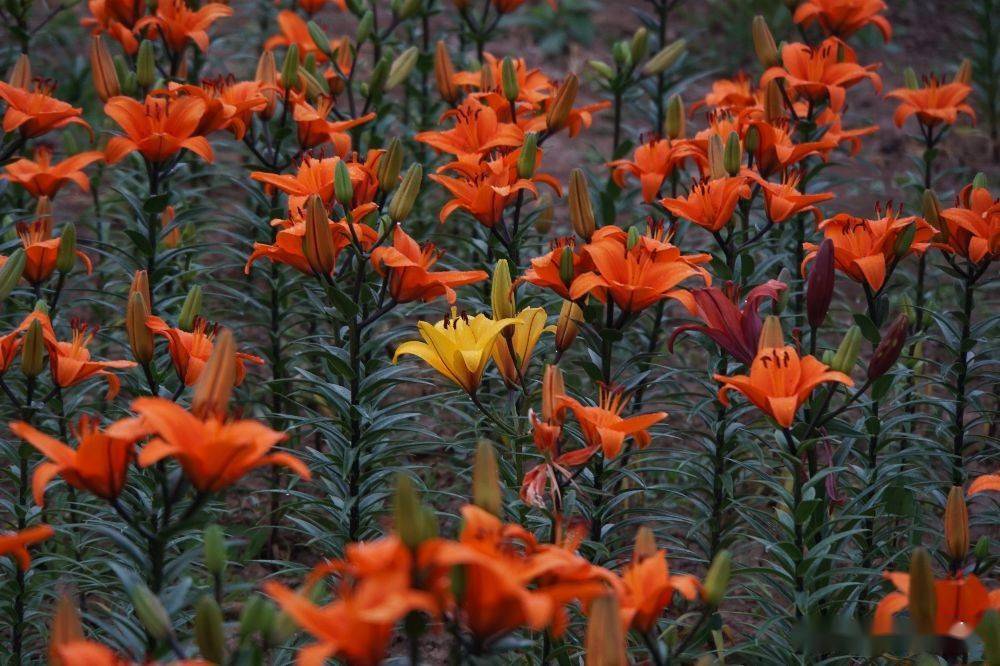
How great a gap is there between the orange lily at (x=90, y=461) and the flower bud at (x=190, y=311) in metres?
0.76

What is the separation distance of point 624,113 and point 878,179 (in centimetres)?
150

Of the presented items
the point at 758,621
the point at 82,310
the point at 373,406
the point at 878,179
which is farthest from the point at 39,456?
the point at 878,179

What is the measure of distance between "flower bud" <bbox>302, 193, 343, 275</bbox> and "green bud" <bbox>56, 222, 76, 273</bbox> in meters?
0.69

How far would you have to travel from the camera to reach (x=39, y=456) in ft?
8.82

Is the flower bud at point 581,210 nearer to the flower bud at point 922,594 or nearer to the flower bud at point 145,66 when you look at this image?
the flower bud at point 922,594

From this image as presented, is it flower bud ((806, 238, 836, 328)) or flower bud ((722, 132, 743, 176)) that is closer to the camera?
flower bud ((806, 238, 836, 328))

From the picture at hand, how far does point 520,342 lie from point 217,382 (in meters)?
0.83

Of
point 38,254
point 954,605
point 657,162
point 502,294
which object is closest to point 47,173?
point 38,254

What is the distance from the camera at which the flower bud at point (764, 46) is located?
3523mm

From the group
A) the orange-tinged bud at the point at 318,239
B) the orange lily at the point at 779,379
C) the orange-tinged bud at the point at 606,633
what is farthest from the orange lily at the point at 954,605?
the orange-tinged bud at the point at 318,239

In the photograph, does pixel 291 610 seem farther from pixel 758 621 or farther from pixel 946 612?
pixel 758 621

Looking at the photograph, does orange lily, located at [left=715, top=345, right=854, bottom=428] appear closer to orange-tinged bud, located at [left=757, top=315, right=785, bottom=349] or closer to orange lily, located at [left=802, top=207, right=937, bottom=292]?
orange-tinged bud, located at [left=757, top=315, right=785, bottom=349]

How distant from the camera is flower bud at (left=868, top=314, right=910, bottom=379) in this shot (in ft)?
7.54

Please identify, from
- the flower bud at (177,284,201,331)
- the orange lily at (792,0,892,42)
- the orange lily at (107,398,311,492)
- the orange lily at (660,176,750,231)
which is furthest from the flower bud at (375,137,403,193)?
the orange lily at (792,0,892,42)
